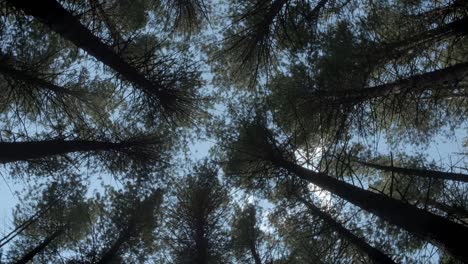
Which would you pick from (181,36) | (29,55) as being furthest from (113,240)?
(181,36)

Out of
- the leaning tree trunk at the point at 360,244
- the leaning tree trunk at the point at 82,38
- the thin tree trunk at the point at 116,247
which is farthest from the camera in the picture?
the thin tree trunk at the point at 116,247

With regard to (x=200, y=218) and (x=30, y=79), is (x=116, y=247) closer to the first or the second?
(x=200, y=218)

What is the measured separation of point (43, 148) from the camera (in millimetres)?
6199

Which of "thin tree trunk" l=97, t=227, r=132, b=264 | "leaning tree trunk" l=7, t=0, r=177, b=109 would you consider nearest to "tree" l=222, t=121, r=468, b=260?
"leaning tree trunk" l=7, t=0, r=177, b=109

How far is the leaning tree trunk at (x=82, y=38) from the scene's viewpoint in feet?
16.0

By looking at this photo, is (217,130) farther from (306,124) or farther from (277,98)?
(306,124)

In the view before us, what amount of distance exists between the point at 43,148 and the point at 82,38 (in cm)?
216

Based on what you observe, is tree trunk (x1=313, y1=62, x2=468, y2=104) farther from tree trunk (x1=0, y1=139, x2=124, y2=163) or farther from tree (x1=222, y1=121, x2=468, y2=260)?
tree trunk (x1=0, y1=139, x2=124, y2=163)

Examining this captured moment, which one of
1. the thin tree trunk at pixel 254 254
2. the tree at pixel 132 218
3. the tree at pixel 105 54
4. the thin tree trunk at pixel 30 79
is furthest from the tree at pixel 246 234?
the thin tree trunk at pixel 30 79

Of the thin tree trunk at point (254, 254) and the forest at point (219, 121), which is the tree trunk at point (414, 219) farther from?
the thin tree trunk at point (254, 254)

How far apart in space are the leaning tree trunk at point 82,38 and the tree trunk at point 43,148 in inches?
66.9

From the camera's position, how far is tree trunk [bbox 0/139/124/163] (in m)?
5.71

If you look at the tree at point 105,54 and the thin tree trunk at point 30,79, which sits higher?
the thin tree trunk at point 30,79

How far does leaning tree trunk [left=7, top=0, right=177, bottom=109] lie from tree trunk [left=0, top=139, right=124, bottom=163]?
66.9 inches
